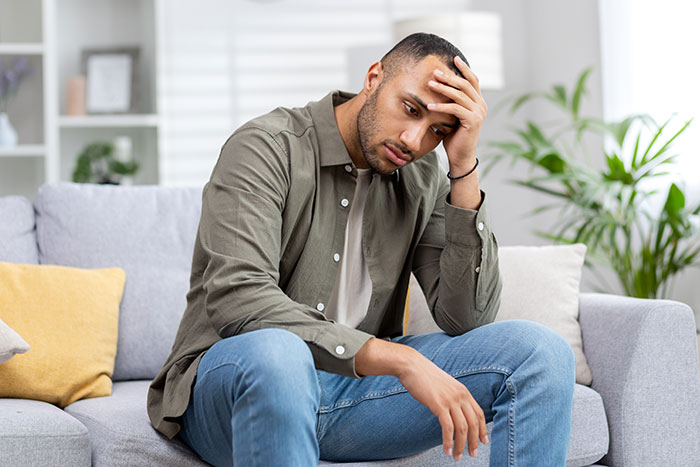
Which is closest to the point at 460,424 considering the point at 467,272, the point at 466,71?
the point at 467,272

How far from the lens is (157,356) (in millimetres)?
1928

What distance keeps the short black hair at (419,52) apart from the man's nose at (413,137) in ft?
0.37

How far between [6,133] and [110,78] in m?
0.54

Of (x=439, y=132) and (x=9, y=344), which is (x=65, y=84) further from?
(x=439, y=132)

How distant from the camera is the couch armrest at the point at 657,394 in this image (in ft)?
5.45

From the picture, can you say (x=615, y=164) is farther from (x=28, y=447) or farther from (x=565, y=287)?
(x=28, y=447)

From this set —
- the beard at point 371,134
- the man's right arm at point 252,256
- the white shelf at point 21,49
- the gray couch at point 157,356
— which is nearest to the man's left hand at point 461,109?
the beard at point 371,134

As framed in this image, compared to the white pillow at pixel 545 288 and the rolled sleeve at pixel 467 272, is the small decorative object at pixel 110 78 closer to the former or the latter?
the white pillow at pixel 545 288

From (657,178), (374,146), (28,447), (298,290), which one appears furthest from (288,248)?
(657,178)

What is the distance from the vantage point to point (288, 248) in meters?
1.44

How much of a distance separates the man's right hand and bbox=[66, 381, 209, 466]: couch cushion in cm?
39

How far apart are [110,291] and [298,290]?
2.12ft

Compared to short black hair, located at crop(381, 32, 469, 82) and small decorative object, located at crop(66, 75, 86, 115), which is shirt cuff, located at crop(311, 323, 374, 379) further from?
small decorative object, located at crop(66, 75, 86, 115)

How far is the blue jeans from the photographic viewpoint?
1.06 meters
